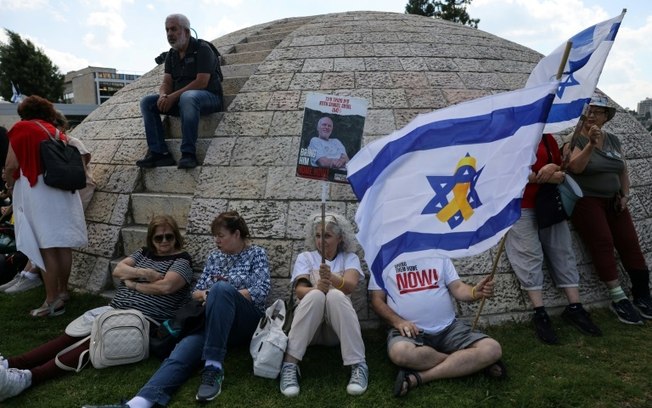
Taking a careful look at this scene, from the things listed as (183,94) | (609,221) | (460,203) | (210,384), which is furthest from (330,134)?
(609,221)

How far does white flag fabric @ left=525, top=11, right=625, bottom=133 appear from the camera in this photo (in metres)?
3.49

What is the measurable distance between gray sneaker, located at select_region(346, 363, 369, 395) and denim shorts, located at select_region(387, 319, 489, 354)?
0.28 meters

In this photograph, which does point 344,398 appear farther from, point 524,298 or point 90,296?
point 90,296

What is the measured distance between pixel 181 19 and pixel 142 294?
3.42 m

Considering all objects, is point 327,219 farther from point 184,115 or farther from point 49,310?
point 49,310

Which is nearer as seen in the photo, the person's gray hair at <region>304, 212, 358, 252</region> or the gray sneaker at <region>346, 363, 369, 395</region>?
the gray sneaker at <region>346, 363, 369, 395</region>

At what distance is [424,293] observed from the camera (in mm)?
3705

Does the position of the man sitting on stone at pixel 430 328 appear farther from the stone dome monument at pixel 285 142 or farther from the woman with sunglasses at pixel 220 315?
the woman with sunglasses at pixel 220 315

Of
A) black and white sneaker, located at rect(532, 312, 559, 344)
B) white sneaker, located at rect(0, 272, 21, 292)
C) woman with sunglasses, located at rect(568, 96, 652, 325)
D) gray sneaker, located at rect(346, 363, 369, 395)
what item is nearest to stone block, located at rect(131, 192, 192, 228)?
white sneaker, located at rect(0, 272, 21, 292)

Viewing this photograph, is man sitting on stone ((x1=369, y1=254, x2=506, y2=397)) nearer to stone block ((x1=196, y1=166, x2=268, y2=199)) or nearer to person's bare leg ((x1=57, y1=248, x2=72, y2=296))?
stone block ((x1=196, y1=166, x2=268, y2=199))

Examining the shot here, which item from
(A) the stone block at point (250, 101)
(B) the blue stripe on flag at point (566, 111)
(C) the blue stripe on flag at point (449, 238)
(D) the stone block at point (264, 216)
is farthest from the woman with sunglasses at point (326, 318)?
(A) the stone block at point (250, 101)

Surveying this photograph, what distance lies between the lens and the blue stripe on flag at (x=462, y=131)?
2.89m

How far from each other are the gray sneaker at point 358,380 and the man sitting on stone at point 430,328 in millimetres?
239

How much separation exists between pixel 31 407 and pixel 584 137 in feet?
18.5
